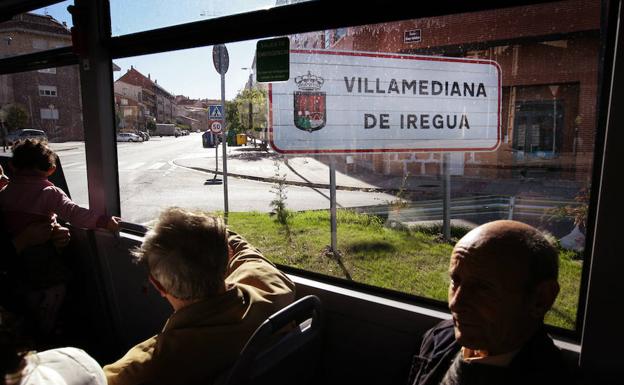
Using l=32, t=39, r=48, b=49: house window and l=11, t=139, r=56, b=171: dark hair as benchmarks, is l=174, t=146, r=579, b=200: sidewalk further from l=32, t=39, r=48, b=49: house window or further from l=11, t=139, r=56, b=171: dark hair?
l=32, t=39, r=48, b=49: house window

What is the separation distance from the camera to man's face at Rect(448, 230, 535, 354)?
3.47 ft

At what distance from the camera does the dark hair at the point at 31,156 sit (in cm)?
237

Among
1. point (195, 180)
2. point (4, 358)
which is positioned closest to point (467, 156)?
point (4, 358)

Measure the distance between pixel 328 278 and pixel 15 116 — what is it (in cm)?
Result: 330

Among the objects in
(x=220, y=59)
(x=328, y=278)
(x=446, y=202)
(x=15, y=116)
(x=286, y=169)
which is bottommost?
(x=328, y=278)

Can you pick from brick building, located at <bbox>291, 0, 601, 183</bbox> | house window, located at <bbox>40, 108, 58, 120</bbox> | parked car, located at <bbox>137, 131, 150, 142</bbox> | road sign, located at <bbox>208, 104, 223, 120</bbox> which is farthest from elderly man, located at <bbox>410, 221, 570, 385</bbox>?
house window, located at <bbox>40, 108, 58, 120</bbox>

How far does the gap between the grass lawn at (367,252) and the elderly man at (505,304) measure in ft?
3.31

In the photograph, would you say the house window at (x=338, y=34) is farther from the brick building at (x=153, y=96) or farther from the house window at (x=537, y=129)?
the brick building at (x=153, y=96)

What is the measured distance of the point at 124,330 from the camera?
2982 millimetres

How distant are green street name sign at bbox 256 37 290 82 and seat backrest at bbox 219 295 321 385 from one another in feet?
4.51

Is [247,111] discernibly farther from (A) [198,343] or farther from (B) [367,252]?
(A) [198,343]

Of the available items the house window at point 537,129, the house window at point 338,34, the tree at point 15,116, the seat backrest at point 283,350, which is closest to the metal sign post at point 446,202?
the house window at point 537,129

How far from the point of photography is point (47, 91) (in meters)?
3.32

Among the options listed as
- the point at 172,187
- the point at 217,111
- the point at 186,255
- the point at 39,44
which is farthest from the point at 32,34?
the point at 172,187
